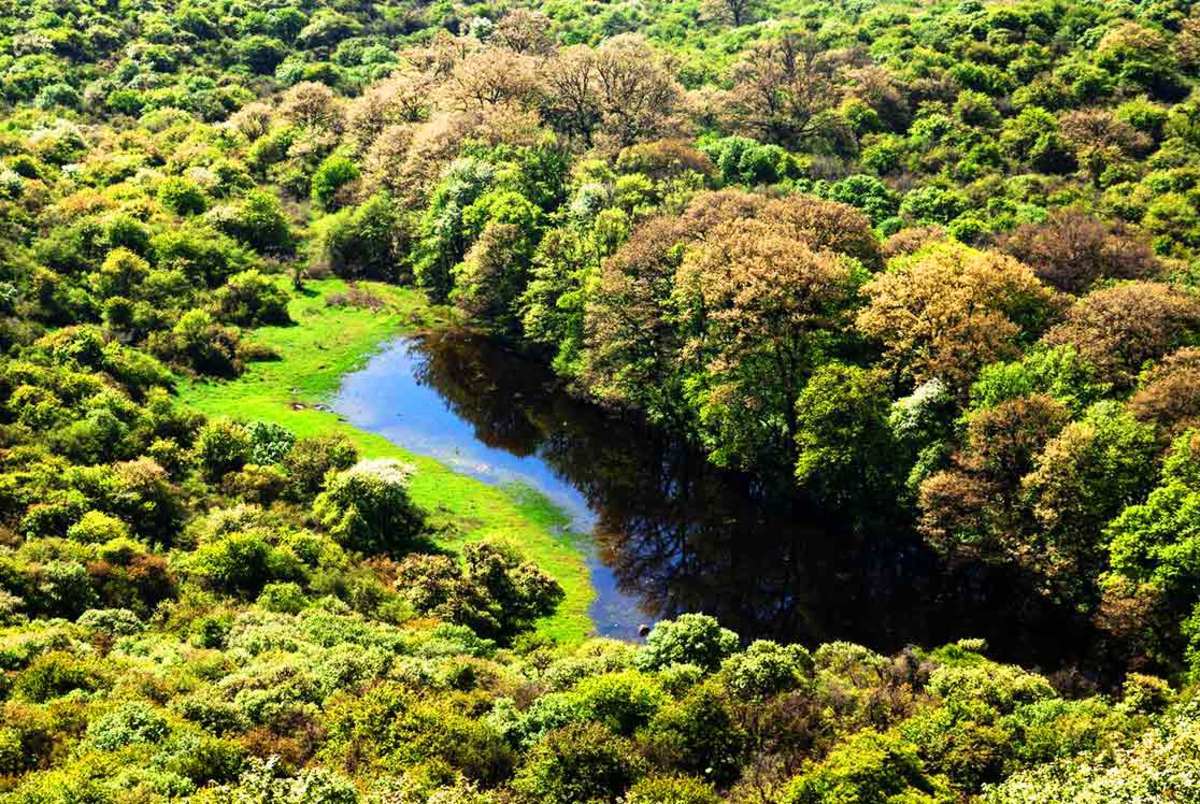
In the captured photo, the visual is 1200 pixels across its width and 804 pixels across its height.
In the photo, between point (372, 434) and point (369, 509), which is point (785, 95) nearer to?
point (372, 434)

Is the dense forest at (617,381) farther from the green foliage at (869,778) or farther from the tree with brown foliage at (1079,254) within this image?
the tree with brown foliage at (1079,254)

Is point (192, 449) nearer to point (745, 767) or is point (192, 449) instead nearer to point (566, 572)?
point (566, 572)

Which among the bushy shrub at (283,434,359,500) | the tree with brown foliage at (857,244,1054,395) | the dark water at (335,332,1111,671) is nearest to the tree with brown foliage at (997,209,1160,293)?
the tree with brown foliage at (857,244,1054,395)

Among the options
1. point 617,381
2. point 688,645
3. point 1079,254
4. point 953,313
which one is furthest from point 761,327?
point 688,645

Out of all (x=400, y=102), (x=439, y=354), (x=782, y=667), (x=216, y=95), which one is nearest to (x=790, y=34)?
(x=400, y=102)

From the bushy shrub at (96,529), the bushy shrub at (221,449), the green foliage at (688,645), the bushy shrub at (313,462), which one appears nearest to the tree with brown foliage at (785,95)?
the bushy shrub at (313,462)

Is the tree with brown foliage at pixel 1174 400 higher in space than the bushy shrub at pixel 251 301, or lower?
higher

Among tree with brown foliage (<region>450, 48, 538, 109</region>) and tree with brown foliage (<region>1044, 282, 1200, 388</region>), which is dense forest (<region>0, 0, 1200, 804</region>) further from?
tree with brown foliage (<region>450, 48, 538, 109</region>)
